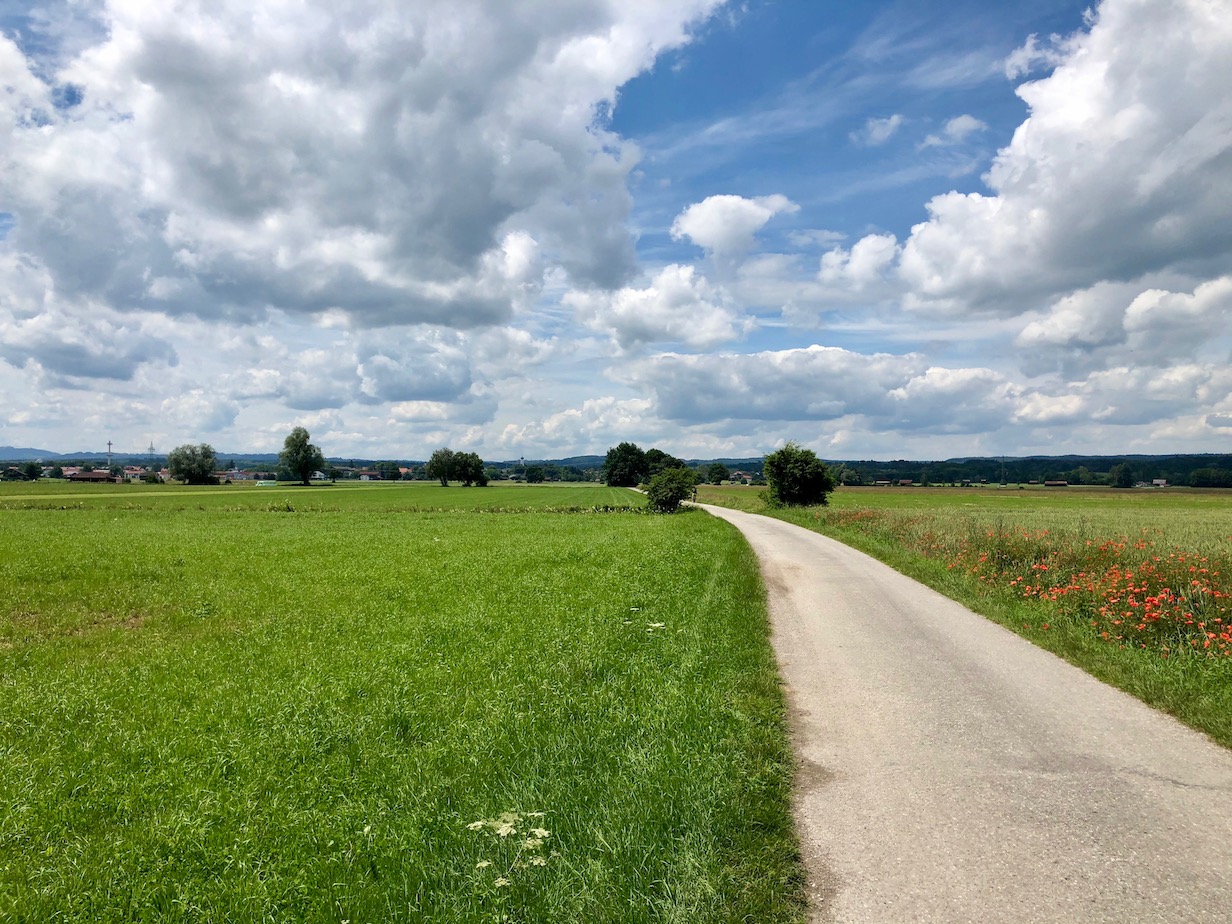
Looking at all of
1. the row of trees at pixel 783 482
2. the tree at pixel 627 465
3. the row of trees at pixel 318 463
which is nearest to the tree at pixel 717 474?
the tree at pixel 627 465

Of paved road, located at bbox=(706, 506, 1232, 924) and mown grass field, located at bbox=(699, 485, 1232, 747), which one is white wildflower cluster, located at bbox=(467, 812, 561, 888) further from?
mown grass field, located at bbox=(699, 485, 1232, 747)

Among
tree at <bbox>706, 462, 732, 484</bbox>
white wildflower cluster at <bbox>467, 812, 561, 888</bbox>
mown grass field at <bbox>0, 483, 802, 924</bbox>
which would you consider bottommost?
mown grass field at <bbox>0, 483, 802, 924</bbox>

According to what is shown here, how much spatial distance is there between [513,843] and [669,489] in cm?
5316

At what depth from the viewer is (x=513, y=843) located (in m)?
4.82

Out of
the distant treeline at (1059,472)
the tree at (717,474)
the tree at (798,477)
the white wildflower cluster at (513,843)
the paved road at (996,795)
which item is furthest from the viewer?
the tree at (717,474)

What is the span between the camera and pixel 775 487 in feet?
195

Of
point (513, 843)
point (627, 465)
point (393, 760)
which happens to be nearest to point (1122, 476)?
point (627, 465)

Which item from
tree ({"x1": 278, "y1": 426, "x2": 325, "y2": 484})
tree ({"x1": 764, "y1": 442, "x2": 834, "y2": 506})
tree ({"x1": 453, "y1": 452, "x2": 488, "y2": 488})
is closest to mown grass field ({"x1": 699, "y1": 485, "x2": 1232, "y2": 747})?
tree ({"x1": 764, "y1": 442, "x2": 834, "y2": 506})

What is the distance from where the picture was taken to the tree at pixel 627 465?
487 feet

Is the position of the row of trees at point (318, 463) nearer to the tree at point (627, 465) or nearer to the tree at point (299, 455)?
the tree at point (299, 455)

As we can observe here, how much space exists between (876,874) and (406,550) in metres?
21.7

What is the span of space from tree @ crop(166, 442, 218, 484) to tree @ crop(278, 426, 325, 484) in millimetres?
15298

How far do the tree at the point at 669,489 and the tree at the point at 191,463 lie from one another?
107791 millimetres

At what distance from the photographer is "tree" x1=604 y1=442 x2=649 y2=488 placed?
148 meters
